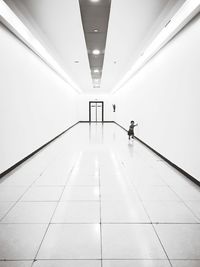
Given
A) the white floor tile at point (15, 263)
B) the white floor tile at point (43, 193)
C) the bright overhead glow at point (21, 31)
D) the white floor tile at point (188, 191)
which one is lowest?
the white floor tile at point (43, 193)

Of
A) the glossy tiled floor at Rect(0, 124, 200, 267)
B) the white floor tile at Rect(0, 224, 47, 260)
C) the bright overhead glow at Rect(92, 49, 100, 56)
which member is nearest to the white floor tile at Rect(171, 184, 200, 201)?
the glossy tiled floor at Rect(0, 124, 200, 267)

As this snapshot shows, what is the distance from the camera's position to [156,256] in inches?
72.2

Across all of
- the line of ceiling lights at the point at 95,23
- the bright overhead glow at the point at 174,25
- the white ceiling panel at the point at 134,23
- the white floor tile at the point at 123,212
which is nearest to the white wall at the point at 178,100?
the bright overhead glow at the point at 174,25

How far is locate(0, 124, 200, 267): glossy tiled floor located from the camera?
1.83 meters

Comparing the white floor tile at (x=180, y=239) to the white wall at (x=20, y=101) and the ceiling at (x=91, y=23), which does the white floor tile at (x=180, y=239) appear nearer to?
the white wall at (x=20, y=101)

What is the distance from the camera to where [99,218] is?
8.17ft

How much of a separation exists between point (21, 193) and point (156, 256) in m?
2.37

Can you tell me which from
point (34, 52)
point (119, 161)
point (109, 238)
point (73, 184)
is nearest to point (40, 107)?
point (34, 52)

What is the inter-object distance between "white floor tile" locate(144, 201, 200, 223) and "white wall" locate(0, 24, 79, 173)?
3090 millimetres

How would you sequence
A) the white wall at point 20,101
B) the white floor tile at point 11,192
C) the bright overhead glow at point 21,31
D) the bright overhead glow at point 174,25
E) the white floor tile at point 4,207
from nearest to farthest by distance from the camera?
the white floor tile at point 4,207 < the white floor tile at point 11,192 < the bright overhead glow at point 174,25 < the bright overhead glow at point 21,31 < the white wall at point 20,101

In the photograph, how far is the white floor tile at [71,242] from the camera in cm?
184

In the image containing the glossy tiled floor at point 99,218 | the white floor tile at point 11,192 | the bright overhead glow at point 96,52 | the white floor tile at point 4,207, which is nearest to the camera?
the glossy tiled floor at point 99,218

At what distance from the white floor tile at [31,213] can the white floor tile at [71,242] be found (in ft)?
0.92

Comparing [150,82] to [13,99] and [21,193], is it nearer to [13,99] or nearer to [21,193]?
[13,99]
